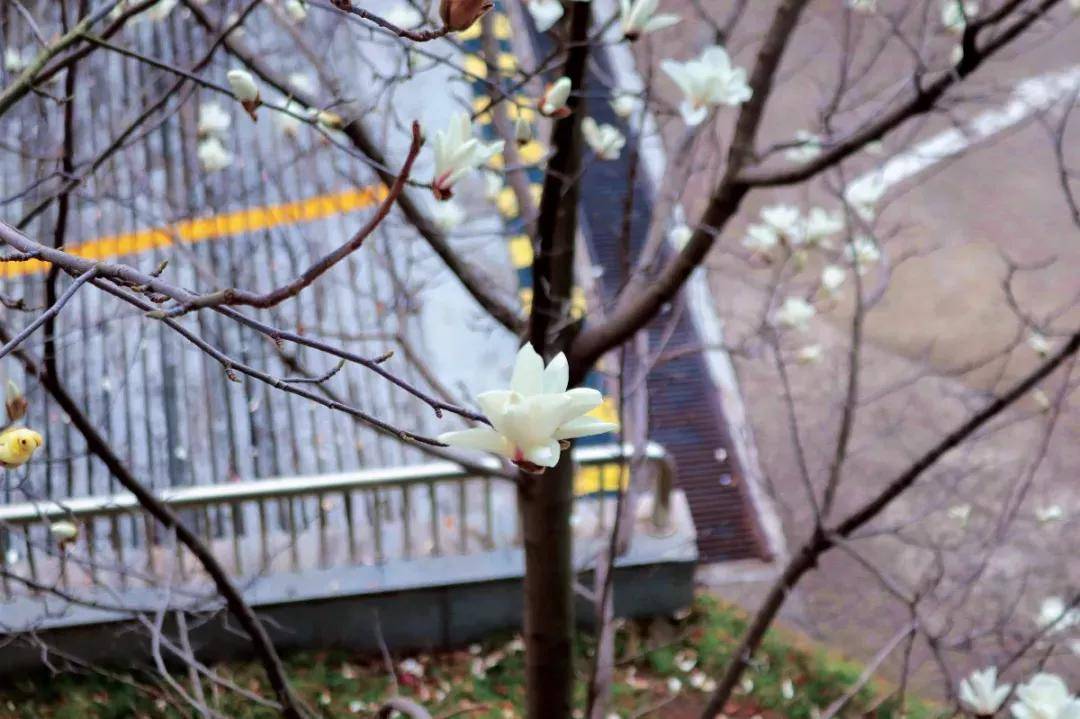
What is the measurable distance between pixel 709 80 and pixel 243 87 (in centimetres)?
97

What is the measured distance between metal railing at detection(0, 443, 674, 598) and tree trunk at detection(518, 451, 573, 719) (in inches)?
45.3

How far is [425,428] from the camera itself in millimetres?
5023

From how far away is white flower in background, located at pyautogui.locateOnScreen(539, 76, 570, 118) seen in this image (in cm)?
174

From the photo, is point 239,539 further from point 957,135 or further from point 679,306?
point 957,135

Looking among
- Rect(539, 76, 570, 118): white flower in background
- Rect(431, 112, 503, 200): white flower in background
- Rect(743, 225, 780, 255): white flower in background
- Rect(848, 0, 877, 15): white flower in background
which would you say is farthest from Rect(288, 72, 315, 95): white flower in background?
Rect(848, 0, 877, 15): white flower in background

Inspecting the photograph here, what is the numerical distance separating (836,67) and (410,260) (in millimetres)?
5682

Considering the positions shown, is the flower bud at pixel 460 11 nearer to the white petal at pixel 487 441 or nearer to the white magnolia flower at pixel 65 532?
the white petal at pixel 487 441

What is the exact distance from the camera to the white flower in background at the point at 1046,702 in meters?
1.84

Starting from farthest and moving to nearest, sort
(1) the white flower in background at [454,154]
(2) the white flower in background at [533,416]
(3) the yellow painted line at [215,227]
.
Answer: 1. (3) the yellow painted line at [215,227]
2. (1) the white flower in background at [454,154]
3. (2) the white flower in background at [533,416]

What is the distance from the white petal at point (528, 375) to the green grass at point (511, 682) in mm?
2942

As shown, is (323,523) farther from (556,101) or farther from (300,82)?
(556,101)

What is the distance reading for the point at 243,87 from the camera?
1.65 meters

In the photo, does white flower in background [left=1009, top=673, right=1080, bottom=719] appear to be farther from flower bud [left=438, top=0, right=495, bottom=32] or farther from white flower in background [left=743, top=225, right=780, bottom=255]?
white flower in background [left=743, top=225, right=780, bottom=255]

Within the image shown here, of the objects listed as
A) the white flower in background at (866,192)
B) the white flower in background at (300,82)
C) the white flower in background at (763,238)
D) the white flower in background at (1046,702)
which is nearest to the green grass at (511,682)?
the white flower in background at (763,238)
